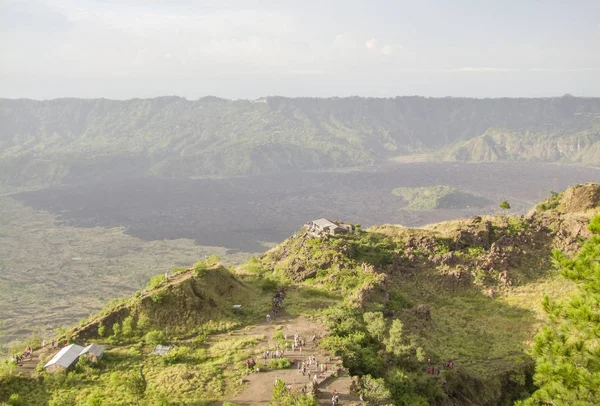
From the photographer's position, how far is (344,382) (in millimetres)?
27234

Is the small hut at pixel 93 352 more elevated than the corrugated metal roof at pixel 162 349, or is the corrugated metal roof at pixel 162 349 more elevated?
the small hut at pixel 93 352

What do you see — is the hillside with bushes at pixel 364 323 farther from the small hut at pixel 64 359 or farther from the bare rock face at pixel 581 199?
the small hut at pixel 64 359

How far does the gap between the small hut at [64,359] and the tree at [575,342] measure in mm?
25455

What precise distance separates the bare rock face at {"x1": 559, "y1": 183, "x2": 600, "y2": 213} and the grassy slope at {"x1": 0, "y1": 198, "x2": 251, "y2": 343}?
90.6 m

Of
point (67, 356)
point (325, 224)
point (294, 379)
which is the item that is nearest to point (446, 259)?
point (325, 224)

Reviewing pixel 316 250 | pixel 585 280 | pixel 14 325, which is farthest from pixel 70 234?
pixel 585 280

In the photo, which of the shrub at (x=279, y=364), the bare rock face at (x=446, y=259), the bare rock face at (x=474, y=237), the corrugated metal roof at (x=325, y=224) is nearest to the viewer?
the shrub at (x=279, y=364)

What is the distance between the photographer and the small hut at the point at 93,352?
30234 mm

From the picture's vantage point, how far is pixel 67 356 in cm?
2984

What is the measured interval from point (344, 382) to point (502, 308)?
80.2ft

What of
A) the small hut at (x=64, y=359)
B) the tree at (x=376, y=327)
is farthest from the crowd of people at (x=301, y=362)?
the small hut at (x=64, y=359)

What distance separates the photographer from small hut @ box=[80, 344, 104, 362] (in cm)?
3023

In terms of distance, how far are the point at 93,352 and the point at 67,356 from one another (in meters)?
1.51

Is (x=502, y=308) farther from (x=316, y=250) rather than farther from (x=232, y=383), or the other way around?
(x=232, y=383)
